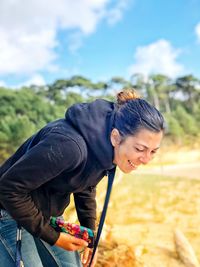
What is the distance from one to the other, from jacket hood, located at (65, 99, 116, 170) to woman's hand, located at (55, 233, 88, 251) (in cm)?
32

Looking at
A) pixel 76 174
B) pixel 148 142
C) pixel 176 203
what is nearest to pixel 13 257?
pixel 76 174

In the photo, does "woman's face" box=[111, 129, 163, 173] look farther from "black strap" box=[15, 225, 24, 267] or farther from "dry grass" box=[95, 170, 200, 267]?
"dry grass" box=[95, 170, 200, 267]

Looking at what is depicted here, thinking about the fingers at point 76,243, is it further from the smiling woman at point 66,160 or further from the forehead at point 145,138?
the forehead at point 145,138

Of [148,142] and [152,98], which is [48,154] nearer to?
[148,142]

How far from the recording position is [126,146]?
130cm

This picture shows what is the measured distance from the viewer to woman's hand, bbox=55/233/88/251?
1.41 metres

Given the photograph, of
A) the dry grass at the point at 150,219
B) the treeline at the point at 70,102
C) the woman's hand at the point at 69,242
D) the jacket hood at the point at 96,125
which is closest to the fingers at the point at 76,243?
the woman's hand at the point at 69,242

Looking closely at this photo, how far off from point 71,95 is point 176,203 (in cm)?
1524

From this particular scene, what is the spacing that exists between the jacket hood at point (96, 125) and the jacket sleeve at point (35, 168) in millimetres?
82

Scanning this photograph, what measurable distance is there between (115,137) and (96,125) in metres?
0.08

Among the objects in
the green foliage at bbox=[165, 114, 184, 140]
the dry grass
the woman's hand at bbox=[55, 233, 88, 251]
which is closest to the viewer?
the woman's hand at bbox=[55, 233, 88, 251]

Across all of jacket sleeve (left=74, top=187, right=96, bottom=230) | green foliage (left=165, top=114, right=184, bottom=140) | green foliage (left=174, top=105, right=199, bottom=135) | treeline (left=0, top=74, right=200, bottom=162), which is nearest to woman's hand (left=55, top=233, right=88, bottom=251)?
jacket sleeve (left=74, top=187, right=96, bottom=230)

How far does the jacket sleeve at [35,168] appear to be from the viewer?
1.18 meters

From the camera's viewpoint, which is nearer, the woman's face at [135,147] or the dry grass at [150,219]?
the woman's face at [135,147]
